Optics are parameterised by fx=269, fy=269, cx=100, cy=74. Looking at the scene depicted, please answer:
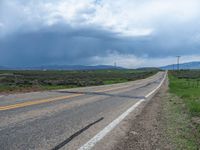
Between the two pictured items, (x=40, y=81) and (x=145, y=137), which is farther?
(x=40, y=81)

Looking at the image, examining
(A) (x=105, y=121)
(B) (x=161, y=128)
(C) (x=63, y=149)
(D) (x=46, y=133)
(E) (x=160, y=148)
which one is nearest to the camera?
(C) (x=63, y=149)

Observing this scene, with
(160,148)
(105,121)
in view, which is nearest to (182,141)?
(160,148)

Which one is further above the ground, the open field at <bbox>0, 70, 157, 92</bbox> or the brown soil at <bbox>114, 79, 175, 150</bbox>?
the brown soil at <bbox>114, 79, 175, 150</bbox>

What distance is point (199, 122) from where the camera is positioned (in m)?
8.40

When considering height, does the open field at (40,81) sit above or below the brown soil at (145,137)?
below

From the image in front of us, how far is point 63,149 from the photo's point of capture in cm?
486

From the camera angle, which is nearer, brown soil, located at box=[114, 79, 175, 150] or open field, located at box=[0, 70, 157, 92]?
brown soil, located at box=[114, 79, 175, 150]

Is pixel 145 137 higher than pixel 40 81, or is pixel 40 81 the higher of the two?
pixel 145 137

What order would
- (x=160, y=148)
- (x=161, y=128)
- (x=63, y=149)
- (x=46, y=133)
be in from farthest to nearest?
(x=161, y=128) < (x=46, y=133) < (x=160, y=148) < (x=63, y=149)

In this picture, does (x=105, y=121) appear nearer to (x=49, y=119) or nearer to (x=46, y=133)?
(x=49, y=119)

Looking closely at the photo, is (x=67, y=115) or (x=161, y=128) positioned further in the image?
(x=67, y=115)

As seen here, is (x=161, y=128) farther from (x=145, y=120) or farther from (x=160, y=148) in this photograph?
(x=160, y=148)

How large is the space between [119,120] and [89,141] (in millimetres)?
2853

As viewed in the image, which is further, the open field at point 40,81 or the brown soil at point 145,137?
the open field at point 40,81
